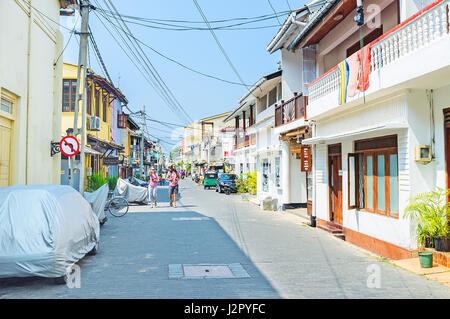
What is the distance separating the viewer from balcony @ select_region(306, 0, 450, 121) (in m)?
7.00

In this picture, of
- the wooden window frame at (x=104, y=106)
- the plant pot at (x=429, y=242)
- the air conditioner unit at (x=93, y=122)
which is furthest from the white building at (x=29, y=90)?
the wooden window frame at (x=104, y=106)

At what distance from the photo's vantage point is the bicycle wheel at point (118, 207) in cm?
1636

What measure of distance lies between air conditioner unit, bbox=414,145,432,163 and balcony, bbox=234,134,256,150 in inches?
935

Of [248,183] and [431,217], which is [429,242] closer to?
[431,217]

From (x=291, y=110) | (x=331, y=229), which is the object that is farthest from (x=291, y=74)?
(x=331, y=229)

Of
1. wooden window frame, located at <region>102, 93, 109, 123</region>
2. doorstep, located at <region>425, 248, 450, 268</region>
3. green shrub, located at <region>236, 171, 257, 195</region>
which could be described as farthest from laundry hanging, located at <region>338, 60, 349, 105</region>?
wooden window frame, located at <region>102, 93, 109, 123</region>

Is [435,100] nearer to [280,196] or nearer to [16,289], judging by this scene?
[16,289]

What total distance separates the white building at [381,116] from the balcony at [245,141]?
1803 cm

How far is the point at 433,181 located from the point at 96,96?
75.0 ft

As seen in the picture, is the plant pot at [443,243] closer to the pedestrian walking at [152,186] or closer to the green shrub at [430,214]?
the green shrub at [430,214]

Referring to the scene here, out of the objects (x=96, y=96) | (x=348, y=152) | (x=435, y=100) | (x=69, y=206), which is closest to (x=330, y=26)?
(x=348, y=152)

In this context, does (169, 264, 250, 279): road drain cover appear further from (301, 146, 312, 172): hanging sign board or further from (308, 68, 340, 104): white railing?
(301, 146, 312, 172): hanging sign board

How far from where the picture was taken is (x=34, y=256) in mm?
5941

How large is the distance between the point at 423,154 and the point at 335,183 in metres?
5.19
